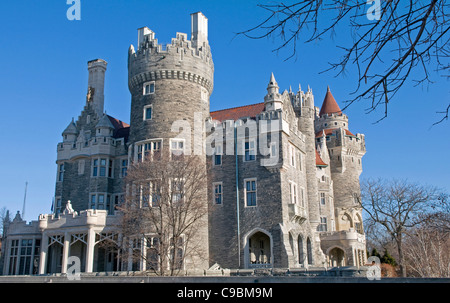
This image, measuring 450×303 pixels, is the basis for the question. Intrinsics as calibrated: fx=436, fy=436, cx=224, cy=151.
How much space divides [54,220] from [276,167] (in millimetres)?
16350

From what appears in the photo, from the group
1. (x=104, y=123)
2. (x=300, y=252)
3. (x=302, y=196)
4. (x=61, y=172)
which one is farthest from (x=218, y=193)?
(x=61, y=172)

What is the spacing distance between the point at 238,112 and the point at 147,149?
8129 mm

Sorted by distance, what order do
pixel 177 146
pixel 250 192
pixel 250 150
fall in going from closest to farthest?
pixel 250 192
pixel 177 146
pixel 250 150

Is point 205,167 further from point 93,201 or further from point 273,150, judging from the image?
point 93,201

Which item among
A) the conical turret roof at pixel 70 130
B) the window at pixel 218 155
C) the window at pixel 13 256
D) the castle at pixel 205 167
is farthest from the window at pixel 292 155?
the window at pixel 13 256

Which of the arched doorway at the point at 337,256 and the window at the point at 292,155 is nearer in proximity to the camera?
the window at the point at 292,155

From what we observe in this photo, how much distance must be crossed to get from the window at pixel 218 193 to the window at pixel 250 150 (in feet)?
9.02

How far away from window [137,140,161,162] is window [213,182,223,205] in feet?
15.8

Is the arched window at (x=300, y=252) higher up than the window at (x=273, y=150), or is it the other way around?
the window at (x=273, y=150)

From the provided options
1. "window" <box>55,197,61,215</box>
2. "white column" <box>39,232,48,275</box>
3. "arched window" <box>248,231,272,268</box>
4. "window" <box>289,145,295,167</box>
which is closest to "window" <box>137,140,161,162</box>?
Result: "arched window" <box>248,231,272,268</box>

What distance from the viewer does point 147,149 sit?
30.3 m

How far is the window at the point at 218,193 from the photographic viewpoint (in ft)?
100

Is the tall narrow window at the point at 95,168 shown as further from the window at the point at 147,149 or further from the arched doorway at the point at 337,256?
the arched doorway at the point at 337,256
